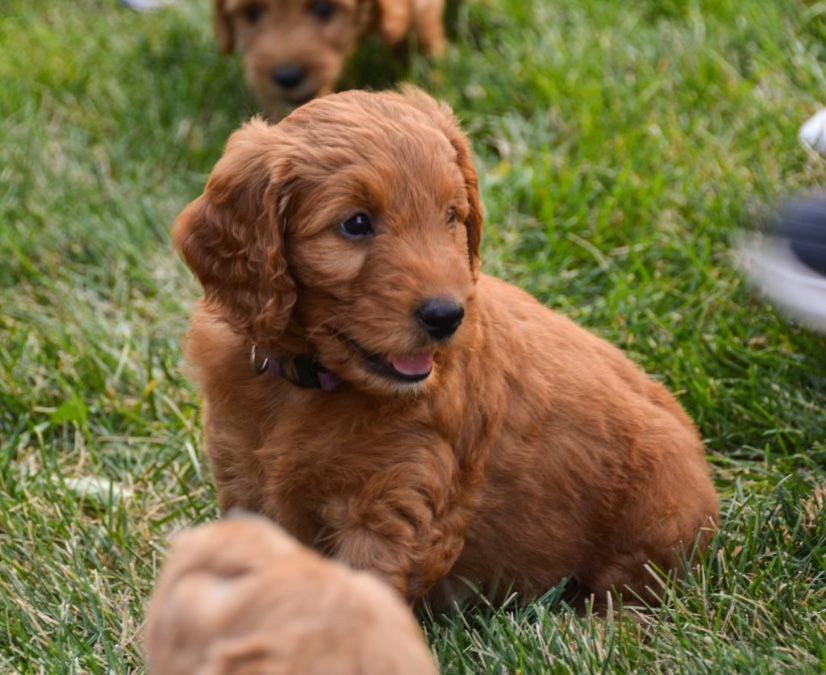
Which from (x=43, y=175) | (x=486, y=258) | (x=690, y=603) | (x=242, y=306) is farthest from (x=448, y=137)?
(x=43, y=175)

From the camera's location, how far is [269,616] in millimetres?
1980

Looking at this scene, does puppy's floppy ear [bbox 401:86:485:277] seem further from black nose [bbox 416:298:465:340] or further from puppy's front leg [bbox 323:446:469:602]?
puppy's front leg [bbox 323:446:469:602]

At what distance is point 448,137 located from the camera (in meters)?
3.53

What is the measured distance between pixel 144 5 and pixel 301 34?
5.51ft

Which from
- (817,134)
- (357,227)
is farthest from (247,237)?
(817,134)

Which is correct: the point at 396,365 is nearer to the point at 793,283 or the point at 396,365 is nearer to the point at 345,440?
the point at 345,440

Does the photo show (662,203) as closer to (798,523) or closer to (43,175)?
(798,523)

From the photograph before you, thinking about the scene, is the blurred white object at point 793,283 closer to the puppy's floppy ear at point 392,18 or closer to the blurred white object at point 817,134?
the blurred white object at point 817,134

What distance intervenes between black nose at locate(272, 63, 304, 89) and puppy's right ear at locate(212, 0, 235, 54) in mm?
539

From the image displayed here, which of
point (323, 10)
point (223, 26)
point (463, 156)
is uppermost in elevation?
point (463, 156)

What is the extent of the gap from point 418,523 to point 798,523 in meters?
1.26

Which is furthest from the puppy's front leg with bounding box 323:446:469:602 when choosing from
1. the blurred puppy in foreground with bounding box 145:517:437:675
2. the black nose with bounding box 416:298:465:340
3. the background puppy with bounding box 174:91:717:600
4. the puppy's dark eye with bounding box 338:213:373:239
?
the blurred puppy in foreground with bounding box 145:517:437:675

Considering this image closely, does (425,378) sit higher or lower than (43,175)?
higher

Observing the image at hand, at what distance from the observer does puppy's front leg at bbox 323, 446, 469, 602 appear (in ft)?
10.9
